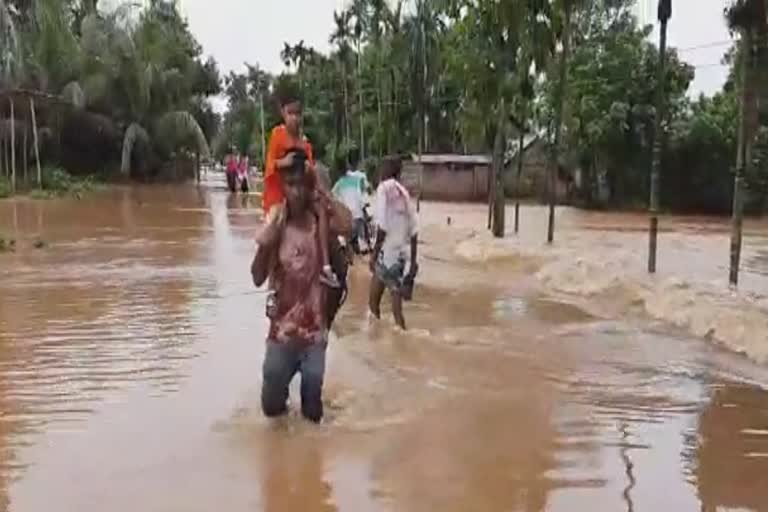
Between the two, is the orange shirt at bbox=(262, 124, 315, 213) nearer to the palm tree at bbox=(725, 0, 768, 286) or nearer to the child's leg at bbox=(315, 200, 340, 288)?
the child's leg at bbox=(315, 200, 340, 288)

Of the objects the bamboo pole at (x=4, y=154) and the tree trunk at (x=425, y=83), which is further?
the tree trunk at (x=425, y=83)

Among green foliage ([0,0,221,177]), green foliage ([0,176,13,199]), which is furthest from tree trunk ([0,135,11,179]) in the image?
green foliage ([0,176,13,199])

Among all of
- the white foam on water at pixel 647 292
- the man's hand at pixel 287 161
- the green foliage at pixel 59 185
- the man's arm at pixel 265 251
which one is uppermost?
the man's hand at pixel 287 161

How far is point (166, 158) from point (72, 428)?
46682 millimetres

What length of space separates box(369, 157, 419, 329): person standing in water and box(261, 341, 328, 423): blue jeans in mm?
3802

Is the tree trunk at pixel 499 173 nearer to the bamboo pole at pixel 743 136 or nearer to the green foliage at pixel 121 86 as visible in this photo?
the bamboo pole at pixel 743 136

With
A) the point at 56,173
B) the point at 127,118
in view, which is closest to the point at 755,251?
the point at 56,173

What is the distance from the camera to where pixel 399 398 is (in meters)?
7.64

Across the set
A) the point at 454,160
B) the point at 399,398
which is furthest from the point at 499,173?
the point at 454,160

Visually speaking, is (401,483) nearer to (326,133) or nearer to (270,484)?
(270,484)

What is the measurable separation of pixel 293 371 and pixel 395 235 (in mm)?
4016

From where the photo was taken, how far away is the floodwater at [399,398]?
5.49 m

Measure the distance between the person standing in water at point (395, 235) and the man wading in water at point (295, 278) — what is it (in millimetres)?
3803

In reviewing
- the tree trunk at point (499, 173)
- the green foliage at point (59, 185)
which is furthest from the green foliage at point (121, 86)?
the tree trunk at point (499, 173)
